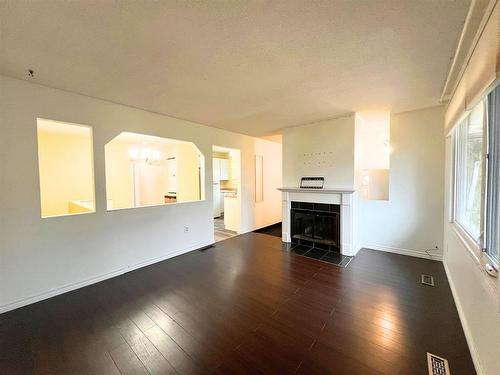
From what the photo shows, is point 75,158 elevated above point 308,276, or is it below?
above

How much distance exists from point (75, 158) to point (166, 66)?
163 inches

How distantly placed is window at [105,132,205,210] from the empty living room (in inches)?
36.7

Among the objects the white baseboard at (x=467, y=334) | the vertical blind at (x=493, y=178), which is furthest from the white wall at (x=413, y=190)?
the vertical blind at (x=493, y=178)

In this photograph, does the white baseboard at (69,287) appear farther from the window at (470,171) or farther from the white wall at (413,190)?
the window at (470,171)

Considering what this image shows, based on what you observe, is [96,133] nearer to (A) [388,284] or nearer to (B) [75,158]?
(B) [75,158]

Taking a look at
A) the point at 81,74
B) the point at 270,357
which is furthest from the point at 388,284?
the point at 81,74

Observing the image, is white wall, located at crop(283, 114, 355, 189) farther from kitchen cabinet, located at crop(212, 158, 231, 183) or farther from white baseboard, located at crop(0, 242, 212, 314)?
white baseboard, located at crop(0, 242, 212, 314)

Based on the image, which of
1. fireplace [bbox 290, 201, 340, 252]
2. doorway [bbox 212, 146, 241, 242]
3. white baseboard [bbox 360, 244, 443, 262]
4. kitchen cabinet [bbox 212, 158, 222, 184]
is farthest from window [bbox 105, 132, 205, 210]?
white baseboard [bbox 360, 244, 443, 262]

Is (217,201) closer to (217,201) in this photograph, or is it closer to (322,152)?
(217,201)

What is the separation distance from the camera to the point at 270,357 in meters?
1.63

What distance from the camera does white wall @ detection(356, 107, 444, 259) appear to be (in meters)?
3.46

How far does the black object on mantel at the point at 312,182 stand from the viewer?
4.17 meters

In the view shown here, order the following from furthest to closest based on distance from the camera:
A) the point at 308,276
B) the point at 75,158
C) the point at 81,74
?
1. the point at 75,158
2. the point at 308,276
3. the point at 81,74

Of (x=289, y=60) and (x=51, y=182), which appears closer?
(x=289, y=60)
